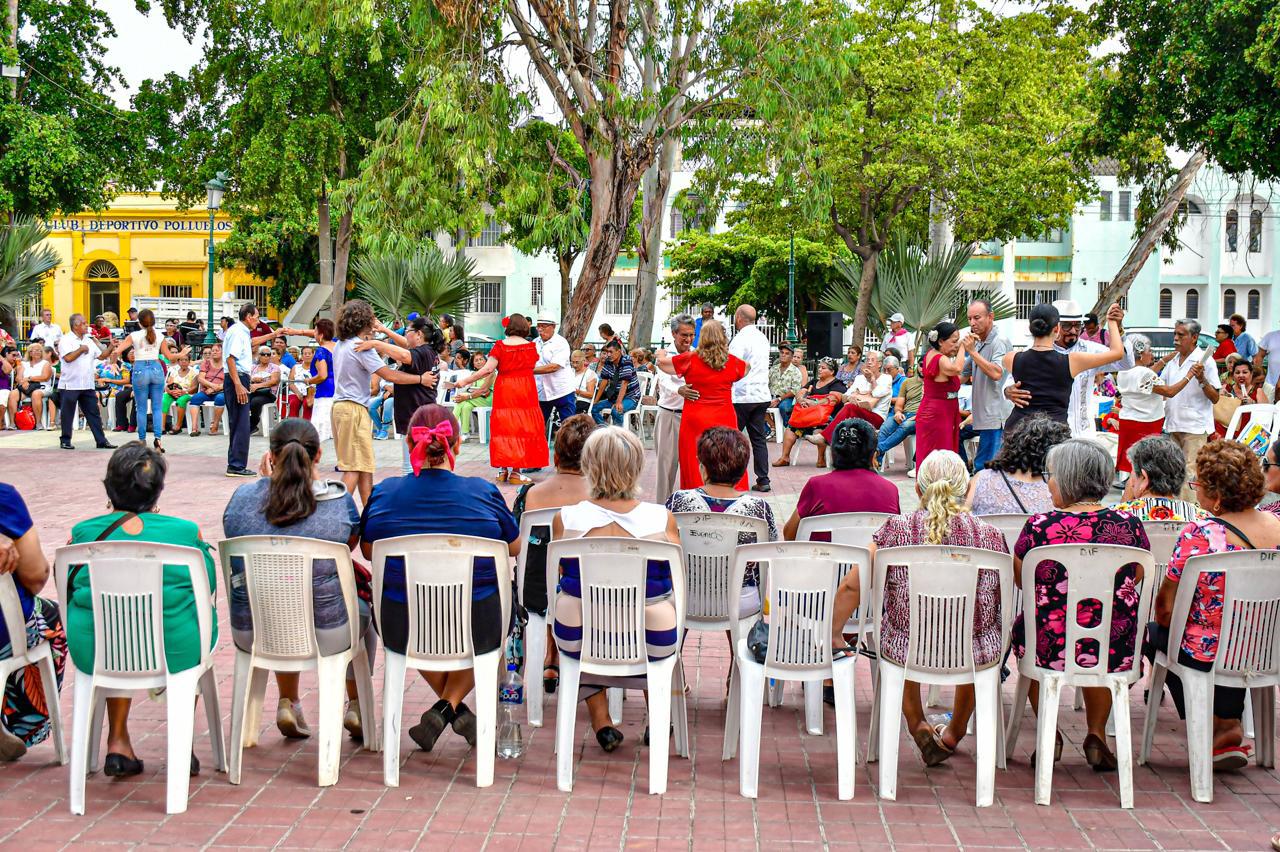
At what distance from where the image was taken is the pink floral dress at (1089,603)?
4594mm

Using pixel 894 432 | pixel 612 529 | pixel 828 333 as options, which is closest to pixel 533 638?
pixel 612 529

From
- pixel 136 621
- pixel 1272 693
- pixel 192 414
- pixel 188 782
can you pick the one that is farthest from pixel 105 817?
pixel 192 414

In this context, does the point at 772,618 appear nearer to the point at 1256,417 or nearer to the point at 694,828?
the point at 694,828

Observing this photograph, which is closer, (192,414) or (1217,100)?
(1217,100)

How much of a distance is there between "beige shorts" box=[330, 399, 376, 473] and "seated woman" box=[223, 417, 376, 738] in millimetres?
4816

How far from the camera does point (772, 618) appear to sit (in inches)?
183

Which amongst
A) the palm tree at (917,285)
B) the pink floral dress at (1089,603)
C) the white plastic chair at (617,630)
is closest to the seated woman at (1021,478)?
the pink floral dress at (1089,603)

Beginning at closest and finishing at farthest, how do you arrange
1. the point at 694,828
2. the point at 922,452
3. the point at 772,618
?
1. the point at 694,828
2. the point at 772,618
3. the point at 922,452

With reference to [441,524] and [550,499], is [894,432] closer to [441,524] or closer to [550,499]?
[550,499]

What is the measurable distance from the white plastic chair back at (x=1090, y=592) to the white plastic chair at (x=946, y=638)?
12 centimetres

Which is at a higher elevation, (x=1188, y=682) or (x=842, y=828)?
(x=1188, y=682)

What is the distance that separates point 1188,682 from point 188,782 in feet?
11.7

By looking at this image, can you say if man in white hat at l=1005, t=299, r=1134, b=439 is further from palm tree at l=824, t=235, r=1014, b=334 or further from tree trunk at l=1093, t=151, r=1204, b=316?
tree trunk at l=1093, t=151, r=1204, b=316

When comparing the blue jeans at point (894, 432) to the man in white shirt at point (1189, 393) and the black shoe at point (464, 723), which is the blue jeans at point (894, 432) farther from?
the black shoe at point (464, 723)
